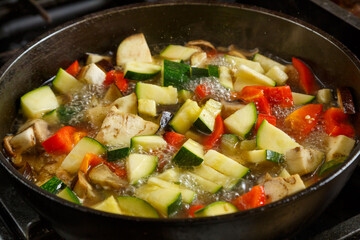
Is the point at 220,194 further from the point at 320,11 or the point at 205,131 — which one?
the point at 320,11

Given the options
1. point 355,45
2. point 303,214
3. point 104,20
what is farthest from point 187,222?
point 355,45

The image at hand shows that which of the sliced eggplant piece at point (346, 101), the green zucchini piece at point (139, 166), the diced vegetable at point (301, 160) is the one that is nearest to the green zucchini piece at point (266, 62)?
the sliced eggplant piece at point (346, 101)

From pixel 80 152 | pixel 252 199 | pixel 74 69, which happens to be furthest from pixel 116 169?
pixel 74 69

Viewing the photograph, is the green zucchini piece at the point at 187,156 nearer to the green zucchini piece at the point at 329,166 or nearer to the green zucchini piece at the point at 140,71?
the green zucchini piece at the point at 329,166

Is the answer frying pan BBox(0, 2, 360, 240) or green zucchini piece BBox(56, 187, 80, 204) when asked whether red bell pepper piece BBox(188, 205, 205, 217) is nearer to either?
frying pan BBox(0, 2, 360, 240)

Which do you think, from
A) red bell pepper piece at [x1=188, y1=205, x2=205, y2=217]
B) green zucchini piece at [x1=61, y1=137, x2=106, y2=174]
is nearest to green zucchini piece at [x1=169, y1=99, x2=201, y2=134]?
green zucchini piece at [x1=61, y1=137, x2=106, y2=174]
